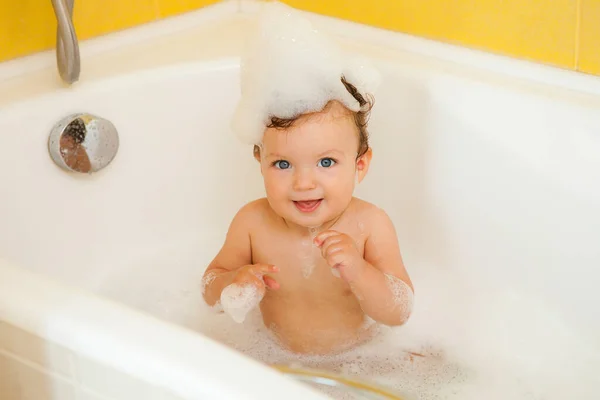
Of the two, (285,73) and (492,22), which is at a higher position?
(492,22)

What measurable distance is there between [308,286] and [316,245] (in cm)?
7

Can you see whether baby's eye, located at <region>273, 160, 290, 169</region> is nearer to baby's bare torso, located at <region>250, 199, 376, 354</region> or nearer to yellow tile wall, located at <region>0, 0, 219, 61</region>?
baby's bare torso, located at <region>250, 199, 376, 354</region>

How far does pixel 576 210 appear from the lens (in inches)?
48.7

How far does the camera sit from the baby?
42.8 inches

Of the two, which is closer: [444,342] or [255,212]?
[255,212]

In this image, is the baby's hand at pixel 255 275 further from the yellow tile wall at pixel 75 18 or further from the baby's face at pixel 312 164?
the yellow tile wall at pixel 75 18

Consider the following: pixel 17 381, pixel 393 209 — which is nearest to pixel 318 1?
pixel 393 209

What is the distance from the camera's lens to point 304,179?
1.08 m

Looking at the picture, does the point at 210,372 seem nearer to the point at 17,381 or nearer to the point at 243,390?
the point at 243,390

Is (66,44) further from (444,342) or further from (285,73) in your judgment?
(444,342)

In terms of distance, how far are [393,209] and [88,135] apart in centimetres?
57

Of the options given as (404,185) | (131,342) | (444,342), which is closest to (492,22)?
(404,185)

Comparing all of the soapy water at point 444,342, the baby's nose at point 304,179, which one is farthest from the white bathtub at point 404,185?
the baby's nose at point 304,179

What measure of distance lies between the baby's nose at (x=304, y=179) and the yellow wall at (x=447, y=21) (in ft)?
1.54
